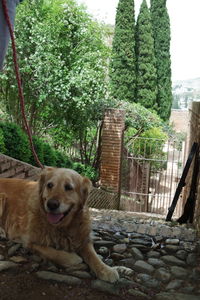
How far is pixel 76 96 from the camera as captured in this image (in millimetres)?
11258

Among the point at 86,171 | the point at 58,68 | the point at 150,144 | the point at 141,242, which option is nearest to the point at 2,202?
the point at 141,242

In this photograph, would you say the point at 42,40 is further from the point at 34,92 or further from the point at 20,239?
the point at 20,239

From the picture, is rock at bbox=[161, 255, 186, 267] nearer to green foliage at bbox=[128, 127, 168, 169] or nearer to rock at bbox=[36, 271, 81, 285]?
rock at bbox=[36, 271, 81, 285]

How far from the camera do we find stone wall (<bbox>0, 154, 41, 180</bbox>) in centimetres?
536

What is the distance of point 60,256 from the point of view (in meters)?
2.53

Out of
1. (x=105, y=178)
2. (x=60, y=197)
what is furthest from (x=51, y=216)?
(x=105, y=178)

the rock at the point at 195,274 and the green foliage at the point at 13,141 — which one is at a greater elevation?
the green foliage at the point at 13,141

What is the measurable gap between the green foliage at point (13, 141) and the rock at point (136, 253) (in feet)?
13.5

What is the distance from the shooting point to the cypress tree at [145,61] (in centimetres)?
1961

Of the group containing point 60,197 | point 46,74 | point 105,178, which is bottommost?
point 105,178

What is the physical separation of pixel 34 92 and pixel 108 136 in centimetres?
270

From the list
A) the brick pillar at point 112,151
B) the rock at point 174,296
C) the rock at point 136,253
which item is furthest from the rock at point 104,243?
the brick pillar at point 112,151

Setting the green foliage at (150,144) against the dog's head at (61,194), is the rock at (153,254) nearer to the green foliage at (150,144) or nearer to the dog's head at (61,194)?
the dog's head at (61,194)

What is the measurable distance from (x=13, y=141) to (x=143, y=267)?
15.3ft
